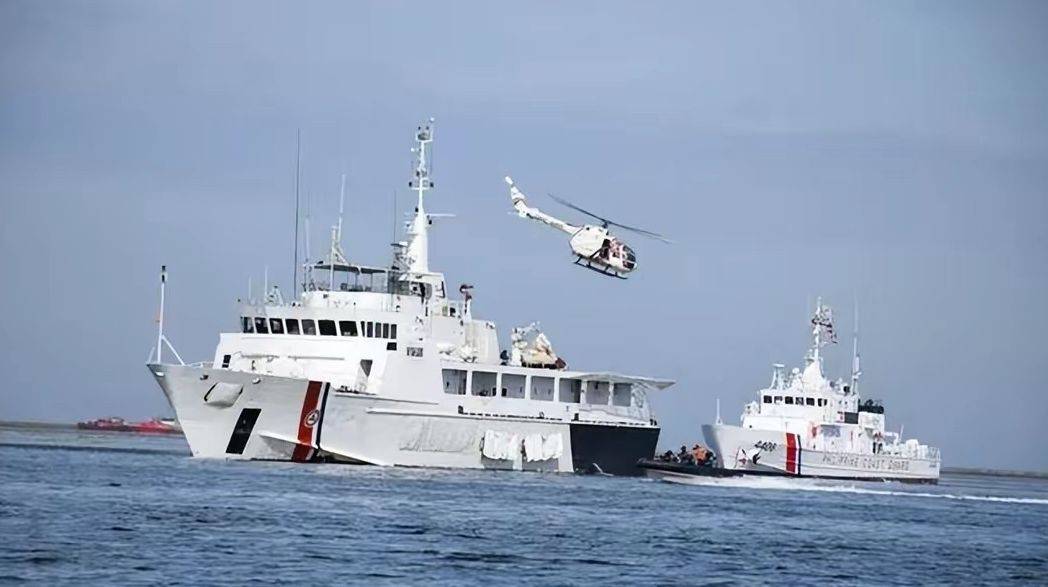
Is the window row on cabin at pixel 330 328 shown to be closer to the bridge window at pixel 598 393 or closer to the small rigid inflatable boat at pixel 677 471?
the bridge window at pixel 598 393

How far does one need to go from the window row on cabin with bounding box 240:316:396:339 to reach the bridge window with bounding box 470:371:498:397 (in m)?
5.30

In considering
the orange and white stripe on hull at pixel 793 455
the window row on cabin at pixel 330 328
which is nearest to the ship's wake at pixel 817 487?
the orange and white stripe on hull at pixel 793 455

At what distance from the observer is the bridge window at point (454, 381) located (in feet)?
225

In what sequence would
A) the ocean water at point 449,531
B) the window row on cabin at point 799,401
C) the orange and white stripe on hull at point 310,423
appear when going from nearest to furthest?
1. the ocean water at point 449,531
2. the orange and white stripe on hull at point 310,423
3. the window row on cabin at point 799,401

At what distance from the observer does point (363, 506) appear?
4891 cm

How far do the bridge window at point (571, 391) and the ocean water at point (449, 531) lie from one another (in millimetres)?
7333

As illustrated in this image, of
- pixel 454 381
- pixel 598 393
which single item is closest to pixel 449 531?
pixel 454 381

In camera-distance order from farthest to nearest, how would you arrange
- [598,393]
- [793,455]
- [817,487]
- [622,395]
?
[793,455], [622,395], [817,487], [598,393]

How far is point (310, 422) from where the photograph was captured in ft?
207

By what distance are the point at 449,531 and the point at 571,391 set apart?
30.6 meters

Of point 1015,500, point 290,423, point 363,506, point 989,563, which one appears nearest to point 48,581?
point 363,506

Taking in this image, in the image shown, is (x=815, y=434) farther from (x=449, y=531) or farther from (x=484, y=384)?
(x=449, y=531)

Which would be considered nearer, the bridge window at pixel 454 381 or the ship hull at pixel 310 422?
the ship hull at pixel 310 422

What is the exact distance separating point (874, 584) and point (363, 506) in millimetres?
14623
